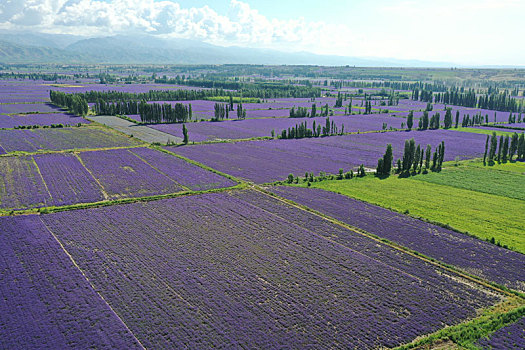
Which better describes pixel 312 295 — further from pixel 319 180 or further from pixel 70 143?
pixel 70 143

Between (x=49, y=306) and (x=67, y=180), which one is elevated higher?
(x=67, y=180)

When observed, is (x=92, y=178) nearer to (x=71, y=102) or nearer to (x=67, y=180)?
(x=67, y=180)

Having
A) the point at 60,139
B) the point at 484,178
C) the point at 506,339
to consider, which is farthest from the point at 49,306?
the point at 60,139

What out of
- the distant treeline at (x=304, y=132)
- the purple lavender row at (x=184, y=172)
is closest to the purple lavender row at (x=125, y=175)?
the purple lavender row at (x=184, y=172)

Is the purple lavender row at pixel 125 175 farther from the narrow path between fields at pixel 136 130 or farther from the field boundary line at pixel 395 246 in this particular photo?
the narrow path between fields at pixel 136 130

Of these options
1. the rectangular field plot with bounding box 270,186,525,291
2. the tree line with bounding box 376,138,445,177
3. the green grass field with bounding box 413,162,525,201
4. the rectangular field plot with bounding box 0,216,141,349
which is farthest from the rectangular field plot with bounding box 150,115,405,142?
the rectangular field plot with bounding box 0,216,141,349
